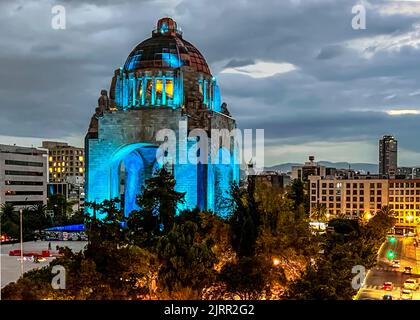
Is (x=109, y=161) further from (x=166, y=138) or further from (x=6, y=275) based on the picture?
(x=6, y=275)

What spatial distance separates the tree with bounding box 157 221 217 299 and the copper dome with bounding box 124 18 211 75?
89.9ft

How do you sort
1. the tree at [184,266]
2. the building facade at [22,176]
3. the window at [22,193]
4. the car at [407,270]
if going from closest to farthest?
the tree at [184,266]
the car at [407,270]
the building facade at [22,176]
the window at [22,193]

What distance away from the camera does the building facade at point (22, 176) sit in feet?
241

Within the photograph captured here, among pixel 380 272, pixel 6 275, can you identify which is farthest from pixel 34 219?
pixel 380 272

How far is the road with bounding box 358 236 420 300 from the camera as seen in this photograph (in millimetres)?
31031

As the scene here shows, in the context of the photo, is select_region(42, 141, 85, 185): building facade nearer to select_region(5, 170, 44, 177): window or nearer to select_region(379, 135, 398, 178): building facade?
select_region(5, 170, 44, 177): window

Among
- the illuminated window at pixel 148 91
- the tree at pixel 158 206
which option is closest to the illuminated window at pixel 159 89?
the illuminated window at pixel 148 91

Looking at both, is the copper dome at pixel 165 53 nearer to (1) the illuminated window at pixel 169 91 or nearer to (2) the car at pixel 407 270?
(1) the illuminated window at pixel 169 91

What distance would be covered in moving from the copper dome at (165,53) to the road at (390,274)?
20994 mm

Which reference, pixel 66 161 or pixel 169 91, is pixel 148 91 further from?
pixel 66 161

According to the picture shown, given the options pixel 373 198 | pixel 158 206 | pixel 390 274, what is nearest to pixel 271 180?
pixel 373 198

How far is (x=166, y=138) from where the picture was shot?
142ft

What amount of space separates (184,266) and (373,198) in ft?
214

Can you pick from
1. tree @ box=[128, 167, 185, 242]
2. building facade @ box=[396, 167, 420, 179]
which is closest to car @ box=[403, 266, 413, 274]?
tree @ box=[128, 167, 185, 242]
